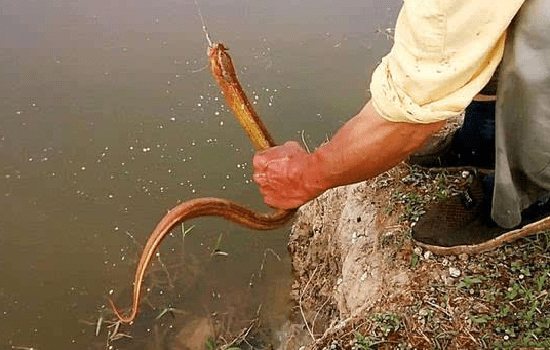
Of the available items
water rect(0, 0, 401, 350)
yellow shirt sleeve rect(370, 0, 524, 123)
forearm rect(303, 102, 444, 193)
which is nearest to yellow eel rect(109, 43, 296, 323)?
forearm rect(303, 102, 444, 193)

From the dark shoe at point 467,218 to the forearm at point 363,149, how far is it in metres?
0.58

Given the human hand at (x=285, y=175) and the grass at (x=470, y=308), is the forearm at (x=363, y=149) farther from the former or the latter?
the grass at (x=470, y=308)

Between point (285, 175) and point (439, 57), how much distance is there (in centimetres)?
64

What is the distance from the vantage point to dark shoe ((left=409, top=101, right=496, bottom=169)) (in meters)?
2.26

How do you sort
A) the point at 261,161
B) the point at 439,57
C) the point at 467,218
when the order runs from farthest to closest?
1. the point at 467,218
2. the point at 261,161
3. the point at 439,57

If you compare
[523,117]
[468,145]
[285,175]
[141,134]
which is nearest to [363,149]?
[285,175]

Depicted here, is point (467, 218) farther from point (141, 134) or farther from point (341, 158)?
point (141, 134)

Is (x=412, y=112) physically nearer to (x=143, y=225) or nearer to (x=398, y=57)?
(x=398, y=57)

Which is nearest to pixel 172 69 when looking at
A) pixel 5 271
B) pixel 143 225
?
pixel 143 225

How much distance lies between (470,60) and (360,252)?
4.12 ft

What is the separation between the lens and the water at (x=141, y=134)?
2.95 metres

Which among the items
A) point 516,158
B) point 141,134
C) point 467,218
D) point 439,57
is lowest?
point 467,218

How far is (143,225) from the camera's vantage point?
317 centimetres

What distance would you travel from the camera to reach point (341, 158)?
5.56 ft
